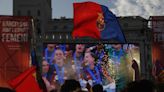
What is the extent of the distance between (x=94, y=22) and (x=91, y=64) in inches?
1058

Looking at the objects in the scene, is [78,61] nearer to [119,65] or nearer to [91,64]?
[91,64]

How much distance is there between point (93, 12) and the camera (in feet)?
70.2

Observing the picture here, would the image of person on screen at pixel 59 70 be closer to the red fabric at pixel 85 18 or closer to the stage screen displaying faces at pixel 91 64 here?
the stage screen displaying faces at pixel 91 64

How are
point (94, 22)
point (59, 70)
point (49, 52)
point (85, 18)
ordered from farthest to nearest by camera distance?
point (59, 70), point (49, 52), point (94, 22), point (85, 18)

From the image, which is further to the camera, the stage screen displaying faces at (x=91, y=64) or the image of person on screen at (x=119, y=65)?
the image of person on screen at (x=119, y=65)

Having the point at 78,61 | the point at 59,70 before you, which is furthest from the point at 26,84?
the point at 78,61

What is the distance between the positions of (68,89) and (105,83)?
41405 millimetres

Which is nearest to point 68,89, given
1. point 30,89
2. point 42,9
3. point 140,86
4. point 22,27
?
point 140,86

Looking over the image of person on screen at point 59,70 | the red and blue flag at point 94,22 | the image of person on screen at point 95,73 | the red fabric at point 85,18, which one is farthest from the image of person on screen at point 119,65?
the red fabric at point 85,18

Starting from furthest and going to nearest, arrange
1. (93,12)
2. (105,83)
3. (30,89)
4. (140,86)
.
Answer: (105,83), (93,12), (30,89), (140,86)

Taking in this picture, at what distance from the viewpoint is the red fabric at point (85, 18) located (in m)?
20.9

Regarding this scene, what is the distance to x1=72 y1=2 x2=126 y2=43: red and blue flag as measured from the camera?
20.9 m

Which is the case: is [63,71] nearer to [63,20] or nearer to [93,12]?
[93,12]

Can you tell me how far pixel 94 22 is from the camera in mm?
21547
